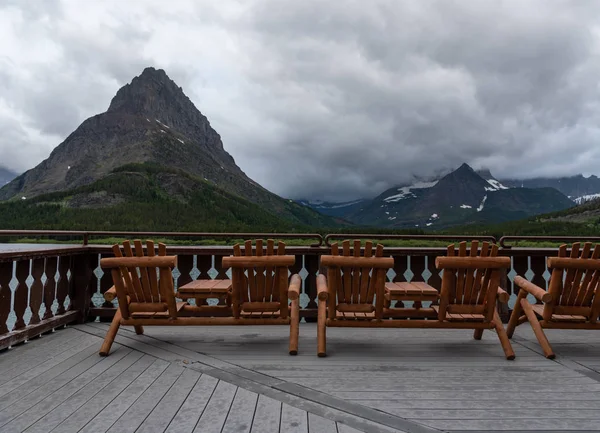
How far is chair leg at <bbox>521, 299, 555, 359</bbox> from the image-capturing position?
153 inches

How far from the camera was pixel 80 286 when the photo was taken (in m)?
5.30

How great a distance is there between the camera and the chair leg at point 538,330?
3877mm

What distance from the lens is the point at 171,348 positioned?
4.13m

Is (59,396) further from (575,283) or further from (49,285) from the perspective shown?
(575,283)

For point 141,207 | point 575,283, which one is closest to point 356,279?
point 575,283

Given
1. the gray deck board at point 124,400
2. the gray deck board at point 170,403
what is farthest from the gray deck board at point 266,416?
the gray deck board at point 124,400

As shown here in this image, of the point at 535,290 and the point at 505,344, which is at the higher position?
the point at 535,290

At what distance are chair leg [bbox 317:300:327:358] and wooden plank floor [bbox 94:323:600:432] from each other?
10 cm

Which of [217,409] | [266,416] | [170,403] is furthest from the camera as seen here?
[170,403]

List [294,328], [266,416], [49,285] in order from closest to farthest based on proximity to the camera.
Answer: [266,416], [294,328], [49,285]

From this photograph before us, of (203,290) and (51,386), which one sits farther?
(203,290)

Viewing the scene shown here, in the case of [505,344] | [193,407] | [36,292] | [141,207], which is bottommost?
[193,407]

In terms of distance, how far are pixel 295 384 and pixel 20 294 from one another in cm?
316

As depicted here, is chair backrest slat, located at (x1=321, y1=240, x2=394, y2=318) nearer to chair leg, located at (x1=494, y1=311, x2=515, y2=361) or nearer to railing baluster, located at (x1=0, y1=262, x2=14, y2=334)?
chair leg, located at (x1=494, y1=311, x2=515, y2=361)
